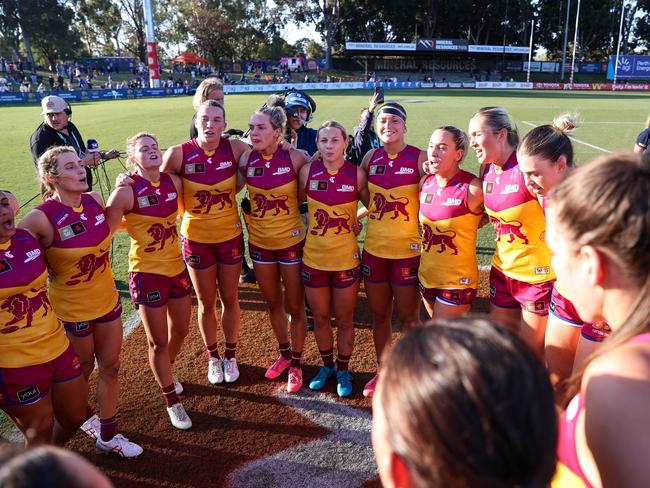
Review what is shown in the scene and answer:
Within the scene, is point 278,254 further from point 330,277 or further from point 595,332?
point 595,332

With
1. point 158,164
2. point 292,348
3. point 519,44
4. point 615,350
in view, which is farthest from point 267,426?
point 519,44

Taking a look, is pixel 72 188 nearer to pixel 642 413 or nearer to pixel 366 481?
pixel 366 481

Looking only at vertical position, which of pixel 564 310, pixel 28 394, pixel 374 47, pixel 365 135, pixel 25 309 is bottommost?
pixel 28 394

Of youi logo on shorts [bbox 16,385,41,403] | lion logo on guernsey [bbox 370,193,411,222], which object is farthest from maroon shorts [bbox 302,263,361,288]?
youi logo on shorts [bbox 16,385,41,403]

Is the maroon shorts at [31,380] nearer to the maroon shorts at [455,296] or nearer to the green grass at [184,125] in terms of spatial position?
the maroon shorts at [455,296]

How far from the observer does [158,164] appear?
366 centimetres

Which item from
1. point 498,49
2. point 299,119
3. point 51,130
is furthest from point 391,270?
point 498,49

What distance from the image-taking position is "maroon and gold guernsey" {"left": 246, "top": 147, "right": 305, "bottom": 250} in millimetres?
4082

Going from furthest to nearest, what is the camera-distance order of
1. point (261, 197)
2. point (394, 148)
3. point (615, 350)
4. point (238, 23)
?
point (238, 23) → point (261, 197) → point (394, 148) → point (615, 350)

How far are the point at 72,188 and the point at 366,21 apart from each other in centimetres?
7229

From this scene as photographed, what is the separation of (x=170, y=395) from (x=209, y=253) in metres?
1.19

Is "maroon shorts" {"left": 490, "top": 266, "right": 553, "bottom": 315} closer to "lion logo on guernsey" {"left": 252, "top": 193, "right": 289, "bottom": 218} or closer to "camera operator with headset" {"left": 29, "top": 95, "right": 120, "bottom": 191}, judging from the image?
"lion logo on guernsey" {"left": 252, "top": 193, "right": 289, "bottom": 218}

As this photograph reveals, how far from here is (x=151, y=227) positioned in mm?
3656

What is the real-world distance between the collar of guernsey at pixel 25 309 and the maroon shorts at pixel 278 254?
5.59 feet
